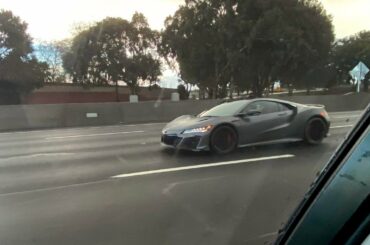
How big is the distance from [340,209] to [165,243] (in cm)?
327

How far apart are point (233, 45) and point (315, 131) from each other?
28551 millimetres

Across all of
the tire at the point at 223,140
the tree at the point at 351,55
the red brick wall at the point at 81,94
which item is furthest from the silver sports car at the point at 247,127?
the red brick wall at the point at 81,94

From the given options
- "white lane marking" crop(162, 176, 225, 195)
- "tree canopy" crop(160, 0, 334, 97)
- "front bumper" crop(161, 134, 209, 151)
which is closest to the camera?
"white lane marking" crop(162, 176, 225, 195)

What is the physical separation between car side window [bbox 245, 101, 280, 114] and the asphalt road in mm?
767

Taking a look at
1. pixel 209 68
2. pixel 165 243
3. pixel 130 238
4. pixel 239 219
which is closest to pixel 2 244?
pixel 130 238

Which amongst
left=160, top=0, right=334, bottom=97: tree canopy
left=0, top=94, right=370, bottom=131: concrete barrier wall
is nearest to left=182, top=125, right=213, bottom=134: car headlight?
left=0, top=94, right=370, bottom=131: concrete barrier wall

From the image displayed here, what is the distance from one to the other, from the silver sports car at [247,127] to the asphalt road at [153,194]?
24 centimetres

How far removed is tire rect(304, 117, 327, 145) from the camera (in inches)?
408

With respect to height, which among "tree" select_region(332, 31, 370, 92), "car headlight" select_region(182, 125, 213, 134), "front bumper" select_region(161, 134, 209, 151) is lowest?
"front bumper" select_region(161, 134, 209, 151)

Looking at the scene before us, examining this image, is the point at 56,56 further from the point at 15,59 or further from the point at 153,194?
the point at 153,194

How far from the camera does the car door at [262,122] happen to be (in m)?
9.80

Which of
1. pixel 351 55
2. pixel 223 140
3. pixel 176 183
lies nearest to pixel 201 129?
pixel 223 140

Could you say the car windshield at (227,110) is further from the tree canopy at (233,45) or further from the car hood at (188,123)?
the tree canopy at (233,45)

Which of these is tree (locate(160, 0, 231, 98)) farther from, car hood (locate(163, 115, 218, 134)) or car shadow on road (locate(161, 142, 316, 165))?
car hood (locate(163, 115, 218, 134))
